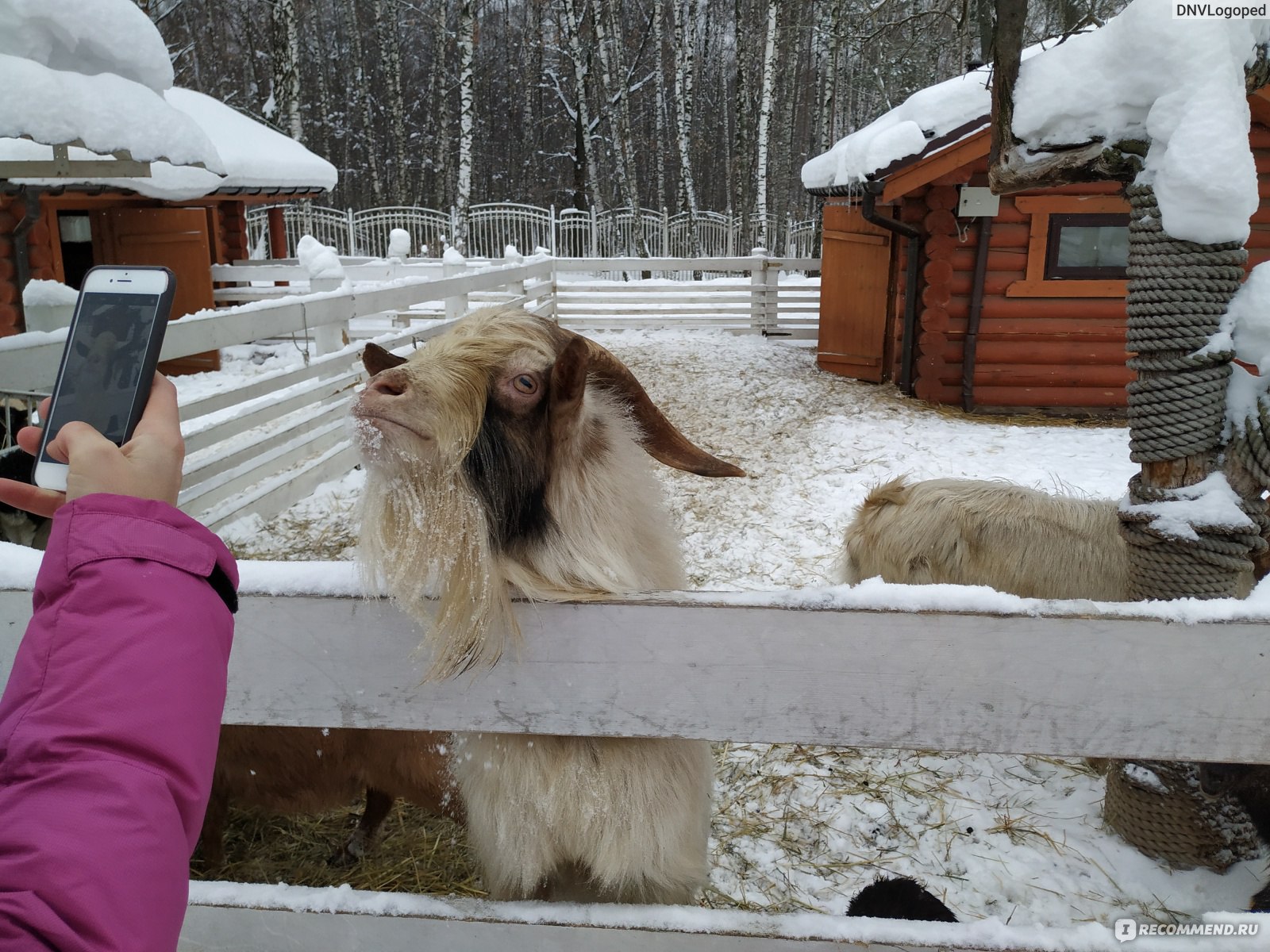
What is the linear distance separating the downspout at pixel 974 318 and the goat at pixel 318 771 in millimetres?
8025

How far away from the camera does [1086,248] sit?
8.69 metres

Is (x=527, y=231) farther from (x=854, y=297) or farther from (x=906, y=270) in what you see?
(x=906, y=270)

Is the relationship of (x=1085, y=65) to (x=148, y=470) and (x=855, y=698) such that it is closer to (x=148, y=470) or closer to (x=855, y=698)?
(x=855, y=698)

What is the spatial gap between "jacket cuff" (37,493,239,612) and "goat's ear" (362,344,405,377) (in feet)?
3.09

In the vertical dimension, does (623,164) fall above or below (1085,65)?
above

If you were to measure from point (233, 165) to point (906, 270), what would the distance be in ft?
30.2

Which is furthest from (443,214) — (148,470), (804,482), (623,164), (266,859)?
(148,470)

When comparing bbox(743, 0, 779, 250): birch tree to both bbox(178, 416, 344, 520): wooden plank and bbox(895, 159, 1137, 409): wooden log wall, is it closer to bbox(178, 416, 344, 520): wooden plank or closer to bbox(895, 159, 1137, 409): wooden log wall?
bbox(895, 159, 1137, 409): wooden log wall

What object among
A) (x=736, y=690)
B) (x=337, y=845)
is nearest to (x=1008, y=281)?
(x=337, y=845)

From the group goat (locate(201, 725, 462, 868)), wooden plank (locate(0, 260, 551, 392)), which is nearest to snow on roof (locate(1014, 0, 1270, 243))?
goat (locate(201, 725, 462, 868))

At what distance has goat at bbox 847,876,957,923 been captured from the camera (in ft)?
6.16

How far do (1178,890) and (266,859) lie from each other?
9.07ft

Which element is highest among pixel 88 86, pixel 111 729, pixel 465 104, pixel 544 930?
pixel 465 104

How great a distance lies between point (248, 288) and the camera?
1227cm
